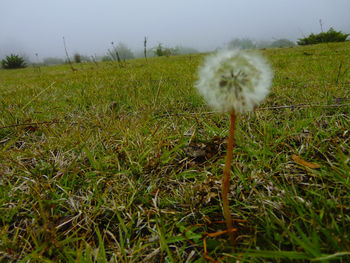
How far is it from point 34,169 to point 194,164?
4.63 feet

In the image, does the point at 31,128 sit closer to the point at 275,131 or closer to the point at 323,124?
the point at 275,131

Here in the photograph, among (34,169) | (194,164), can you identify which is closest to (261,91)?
(194,164)

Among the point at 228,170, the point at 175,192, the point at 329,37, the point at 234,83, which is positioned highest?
the point at 329,37

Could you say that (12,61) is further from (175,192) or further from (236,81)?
(236,81)

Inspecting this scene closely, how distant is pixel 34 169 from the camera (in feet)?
6.11

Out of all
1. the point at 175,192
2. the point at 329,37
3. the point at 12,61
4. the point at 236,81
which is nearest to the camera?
the point at 236,81

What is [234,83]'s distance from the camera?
98 centimetres

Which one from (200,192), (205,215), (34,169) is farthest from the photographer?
(34,169)

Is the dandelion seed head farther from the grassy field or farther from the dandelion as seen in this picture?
the grassy field

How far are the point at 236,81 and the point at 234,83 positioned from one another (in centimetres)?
1

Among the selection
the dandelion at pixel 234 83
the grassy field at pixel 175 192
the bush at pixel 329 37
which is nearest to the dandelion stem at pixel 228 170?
the dandelion at pixel 234 83

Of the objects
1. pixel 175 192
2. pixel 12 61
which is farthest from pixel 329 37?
pixel 12 61

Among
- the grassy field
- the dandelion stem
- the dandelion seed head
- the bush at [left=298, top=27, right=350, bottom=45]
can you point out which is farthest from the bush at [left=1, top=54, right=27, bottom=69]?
the bush at [left=298, top=27, right=350, bottom=45]

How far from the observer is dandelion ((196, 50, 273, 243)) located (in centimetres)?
94
